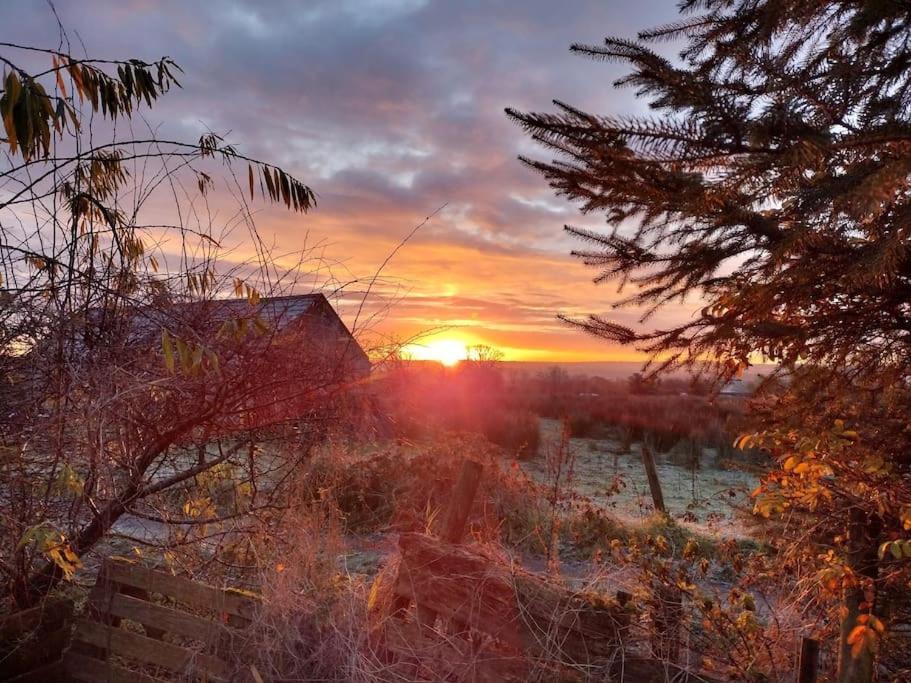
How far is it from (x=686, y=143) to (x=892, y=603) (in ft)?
10.2

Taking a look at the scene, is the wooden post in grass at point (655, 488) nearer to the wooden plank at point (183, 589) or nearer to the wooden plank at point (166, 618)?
the wooden plank at point (183, 589)

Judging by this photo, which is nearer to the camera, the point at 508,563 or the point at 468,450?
the point at 508,563

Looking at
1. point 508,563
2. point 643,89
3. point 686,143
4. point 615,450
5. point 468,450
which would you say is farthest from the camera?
point 615,450

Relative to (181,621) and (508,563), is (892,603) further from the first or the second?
(181,621)

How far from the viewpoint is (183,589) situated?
11.7ft

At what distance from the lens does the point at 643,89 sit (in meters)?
1.99

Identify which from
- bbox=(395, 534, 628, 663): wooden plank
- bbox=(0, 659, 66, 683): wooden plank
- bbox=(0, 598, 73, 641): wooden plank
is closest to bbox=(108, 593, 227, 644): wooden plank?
bbox=(0, 598, 73, 641): wooden plank

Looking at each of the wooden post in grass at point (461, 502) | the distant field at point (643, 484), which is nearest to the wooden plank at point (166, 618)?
the wooden post in grass at point (461, 502)

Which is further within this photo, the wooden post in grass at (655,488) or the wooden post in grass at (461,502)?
the wooden post in grass at (655,488)

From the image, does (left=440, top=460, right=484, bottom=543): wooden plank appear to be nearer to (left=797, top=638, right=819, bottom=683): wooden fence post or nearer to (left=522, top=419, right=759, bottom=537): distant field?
(left=797, top=638, right=819, bottom=683): wooden fence post

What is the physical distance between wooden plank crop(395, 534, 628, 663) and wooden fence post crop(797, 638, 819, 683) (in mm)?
754

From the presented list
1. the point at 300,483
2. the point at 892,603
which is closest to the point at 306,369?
the point at 300,483

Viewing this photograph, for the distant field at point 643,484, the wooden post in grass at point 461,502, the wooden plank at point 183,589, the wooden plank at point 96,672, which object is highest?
the wooden post in grass at point 461,502

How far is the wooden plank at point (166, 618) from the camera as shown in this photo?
11.5 ft
